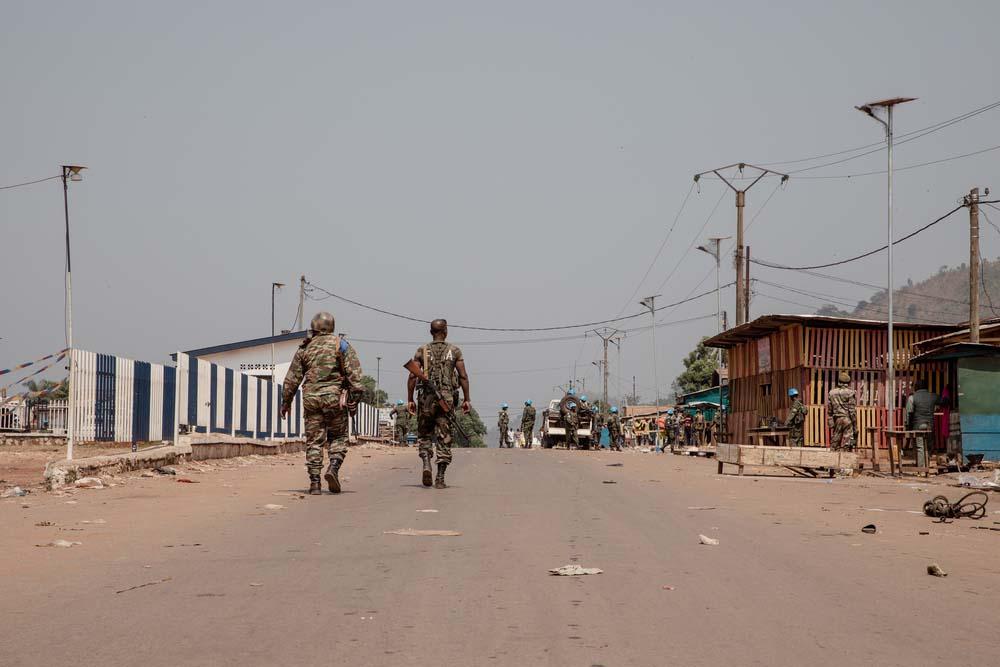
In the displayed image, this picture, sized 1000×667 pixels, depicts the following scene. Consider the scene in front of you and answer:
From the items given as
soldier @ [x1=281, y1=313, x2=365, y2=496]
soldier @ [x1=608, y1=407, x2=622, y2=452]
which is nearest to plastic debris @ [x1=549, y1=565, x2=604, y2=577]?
soldier @ [x1=281, y1=313, x2=365, y2=496]

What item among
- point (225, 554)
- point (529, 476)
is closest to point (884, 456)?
point (529, 476)

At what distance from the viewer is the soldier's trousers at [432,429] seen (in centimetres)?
1370

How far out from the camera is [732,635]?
485 centimetres

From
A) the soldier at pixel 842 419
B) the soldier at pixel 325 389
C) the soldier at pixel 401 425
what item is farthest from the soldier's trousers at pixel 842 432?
the soldier at pixel 401 425

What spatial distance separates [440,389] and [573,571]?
7247mm

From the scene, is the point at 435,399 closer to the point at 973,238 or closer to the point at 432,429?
the point at 432,429

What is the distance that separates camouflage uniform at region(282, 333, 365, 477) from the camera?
12.7 meters

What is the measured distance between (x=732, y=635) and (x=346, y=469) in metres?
15.8

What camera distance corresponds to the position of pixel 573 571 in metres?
6.45

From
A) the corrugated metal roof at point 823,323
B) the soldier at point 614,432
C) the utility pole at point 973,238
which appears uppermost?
the utility pole at point 973,238

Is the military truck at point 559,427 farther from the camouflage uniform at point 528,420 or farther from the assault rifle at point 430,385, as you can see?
the assault rifle at point 430,385

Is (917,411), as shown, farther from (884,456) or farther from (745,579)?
(745,579)

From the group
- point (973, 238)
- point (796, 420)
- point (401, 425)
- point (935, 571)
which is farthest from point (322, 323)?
point (401, 425)

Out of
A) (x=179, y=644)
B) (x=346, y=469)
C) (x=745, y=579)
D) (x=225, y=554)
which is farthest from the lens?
(x=346, y=469)
